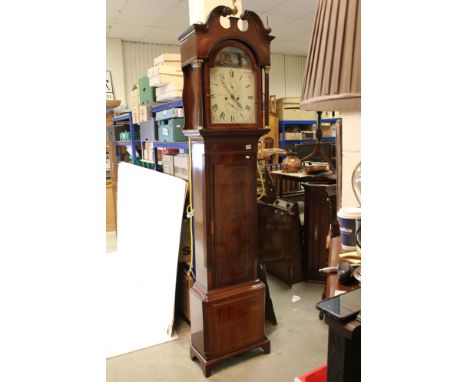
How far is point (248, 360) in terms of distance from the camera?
7.45 ft

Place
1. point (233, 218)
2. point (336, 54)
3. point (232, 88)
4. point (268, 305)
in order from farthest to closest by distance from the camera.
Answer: point (268, 305)
point (233, 218)
point (232, 88)
point (336, 54)

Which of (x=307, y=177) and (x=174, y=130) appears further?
(x=307, y=177)

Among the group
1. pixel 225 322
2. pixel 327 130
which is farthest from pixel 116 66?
pixel 225 322

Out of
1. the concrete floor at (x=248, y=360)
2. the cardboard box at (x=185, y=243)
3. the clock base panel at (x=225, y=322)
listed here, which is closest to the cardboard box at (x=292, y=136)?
the cardboard box at (x=185, y=243)

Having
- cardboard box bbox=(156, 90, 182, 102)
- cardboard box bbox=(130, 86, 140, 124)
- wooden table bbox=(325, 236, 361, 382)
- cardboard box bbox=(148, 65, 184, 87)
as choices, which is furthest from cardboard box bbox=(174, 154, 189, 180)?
wooden table bbox=(325, 236, 361, 382)

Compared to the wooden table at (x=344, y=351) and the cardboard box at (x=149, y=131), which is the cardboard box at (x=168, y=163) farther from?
the wooden table at (x=344, y=351)

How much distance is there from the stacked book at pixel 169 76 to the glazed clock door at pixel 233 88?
0.77 m

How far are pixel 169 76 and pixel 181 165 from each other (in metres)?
0.67

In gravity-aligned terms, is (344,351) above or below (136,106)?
below

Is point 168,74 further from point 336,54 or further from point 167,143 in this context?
point 336,54

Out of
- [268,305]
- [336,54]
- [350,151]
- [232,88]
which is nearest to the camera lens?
[336,54]

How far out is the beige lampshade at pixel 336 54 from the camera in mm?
805

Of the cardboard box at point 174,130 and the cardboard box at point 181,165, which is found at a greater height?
the cardboard box at point 174,130
